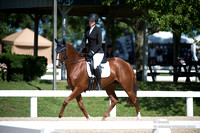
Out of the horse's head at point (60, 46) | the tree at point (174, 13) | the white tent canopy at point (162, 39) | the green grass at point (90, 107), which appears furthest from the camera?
the white tent canopy at point (162, 39)

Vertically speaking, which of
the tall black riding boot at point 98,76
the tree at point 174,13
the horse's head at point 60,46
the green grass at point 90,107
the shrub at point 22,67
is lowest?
the green grass at point 90,107

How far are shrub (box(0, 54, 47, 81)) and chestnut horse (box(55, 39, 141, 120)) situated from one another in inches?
316

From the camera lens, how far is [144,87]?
49.2ft

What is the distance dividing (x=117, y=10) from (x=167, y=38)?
14.6 metres

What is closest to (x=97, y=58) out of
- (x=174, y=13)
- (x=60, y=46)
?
(x=60, y=46)

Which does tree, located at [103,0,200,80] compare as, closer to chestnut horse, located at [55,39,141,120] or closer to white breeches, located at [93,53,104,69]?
chestnut horse, located at [55,39,141,120]

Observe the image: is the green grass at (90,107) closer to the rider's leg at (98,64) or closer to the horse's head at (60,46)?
the rider's leg at (98,64)

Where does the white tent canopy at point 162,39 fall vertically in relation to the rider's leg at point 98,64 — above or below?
above

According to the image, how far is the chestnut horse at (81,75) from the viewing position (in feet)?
25.3

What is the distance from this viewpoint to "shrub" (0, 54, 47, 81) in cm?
1541

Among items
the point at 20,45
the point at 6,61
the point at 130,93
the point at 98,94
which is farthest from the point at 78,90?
the point at 20,45

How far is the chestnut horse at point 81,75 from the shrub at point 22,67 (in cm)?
802

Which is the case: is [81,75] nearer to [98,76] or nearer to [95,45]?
[98,76]

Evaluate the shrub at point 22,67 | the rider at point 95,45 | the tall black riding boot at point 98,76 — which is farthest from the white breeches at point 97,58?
the shrub at point 22,67
